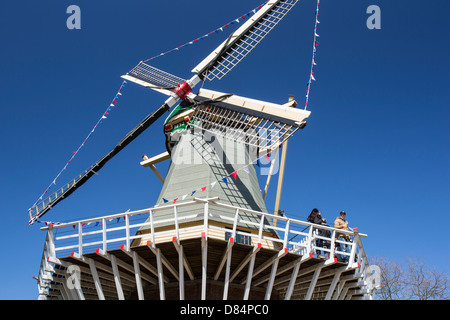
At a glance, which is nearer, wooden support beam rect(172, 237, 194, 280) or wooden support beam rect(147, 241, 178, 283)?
wooden support beam rect(172, 237, 194, 280)

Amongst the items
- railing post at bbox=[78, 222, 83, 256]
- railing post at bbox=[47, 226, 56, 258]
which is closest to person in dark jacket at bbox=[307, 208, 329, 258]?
railing post at bbox=[78, 222, 83, 256]

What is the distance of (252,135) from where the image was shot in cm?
1352

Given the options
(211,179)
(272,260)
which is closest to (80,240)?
(211,179)

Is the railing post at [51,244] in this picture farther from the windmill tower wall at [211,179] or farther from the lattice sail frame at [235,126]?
the lattice sail frame at [235,126]

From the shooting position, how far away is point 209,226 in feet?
31.1

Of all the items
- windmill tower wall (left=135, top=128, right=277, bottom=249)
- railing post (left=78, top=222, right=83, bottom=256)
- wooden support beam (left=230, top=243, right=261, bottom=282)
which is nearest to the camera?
wooden support beam (left=230, top=243, right=261, bottom=282)

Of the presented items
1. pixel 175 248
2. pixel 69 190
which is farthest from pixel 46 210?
pixel 175 248

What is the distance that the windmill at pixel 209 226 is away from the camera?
31.6ft

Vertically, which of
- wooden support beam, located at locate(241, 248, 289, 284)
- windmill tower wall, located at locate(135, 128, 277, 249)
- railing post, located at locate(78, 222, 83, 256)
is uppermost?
windmill tower wall, located at locate(135, 128, 277, 249)

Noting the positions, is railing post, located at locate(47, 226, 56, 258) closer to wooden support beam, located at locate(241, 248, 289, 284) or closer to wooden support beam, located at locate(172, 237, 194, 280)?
wooden support beam, located at locate(172, 237, 194, 280)

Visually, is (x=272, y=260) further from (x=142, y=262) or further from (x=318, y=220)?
(x=142, y=262)

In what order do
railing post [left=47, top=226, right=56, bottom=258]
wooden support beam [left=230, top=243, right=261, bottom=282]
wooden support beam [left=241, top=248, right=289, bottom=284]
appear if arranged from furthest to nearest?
railing post [left=47, top=226, right=56, bottom=258] → wooden support beam [left=241, top=248, right=289, bottom=284] → wooden support beam [left=230, top=243, right=261, bottom=282]

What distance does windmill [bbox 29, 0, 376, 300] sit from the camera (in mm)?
9633

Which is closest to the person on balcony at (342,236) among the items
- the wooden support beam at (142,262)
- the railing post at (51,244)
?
the wooden support beam at (142,262)
